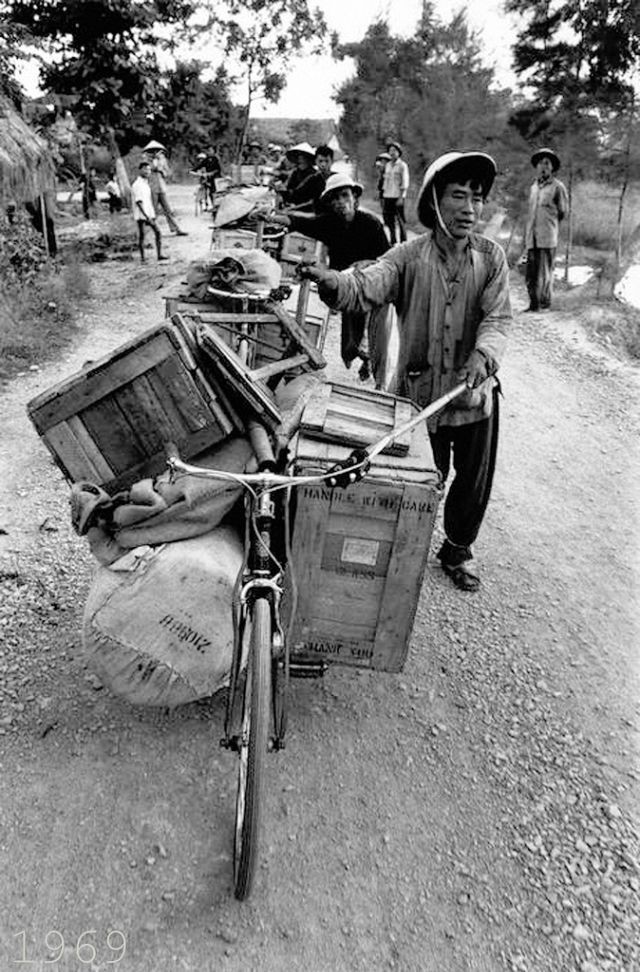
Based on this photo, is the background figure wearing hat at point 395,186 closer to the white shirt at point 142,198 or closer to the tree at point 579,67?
the tree at point 579,67

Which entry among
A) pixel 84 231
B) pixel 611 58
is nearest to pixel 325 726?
pixel 611 58

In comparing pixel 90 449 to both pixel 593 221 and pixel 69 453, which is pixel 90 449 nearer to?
pixel 69 453

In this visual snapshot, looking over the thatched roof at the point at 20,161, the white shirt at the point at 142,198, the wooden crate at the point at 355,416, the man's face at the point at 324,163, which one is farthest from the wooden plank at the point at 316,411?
the white shirt at the point at 142,198

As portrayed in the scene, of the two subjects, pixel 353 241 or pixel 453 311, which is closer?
pixel 453 311

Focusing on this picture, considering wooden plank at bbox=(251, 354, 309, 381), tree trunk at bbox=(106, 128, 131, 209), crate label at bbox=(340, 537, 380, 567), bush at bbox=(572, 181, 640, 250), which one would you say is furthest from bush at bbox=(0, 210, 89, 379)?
bush at bbox=(572, 181, 640, 250)

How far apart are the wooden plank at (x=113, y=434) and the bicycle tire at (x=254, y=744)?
0.92 metres

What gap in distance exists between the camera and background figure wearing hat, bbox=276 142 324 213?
9.13 m

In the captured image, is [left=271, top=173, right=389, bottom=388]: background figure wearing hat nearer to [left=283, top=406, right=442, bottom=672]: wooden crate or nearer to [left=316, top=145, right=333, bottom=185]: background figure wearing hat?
[left=283, top=406, right=442, bottom=672]: wooden crate

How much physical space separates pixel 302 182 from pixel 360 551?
8.06 m

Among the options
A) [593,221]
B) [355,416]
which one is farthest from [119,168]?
[355,416]

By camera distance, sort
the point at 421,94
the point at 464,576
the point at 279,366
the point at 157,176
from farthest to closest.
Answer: the point at 421,94 → the point at 157,176 → the point at 464,576 → the point at 279,366

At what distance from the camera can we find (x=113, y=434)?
2674mm

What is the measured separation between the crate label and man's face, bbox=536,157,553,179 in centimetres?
804

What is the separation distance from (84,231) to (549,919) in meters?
17.3
